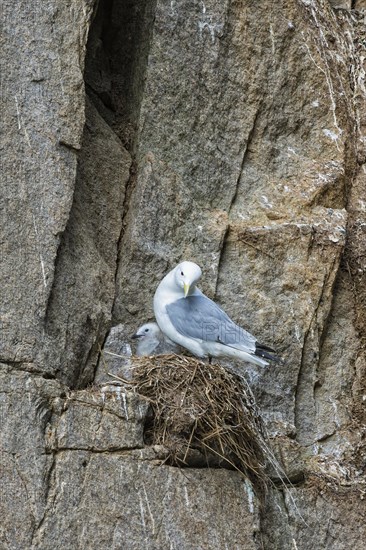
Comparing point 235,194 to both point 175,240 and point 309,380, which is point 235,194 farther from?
point 309,380

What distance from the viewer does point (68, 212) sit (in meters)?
6.74

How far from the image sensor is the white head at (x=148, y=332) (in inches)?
285

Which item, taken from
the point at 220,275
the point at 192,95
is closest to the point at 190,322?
the point at 220,275

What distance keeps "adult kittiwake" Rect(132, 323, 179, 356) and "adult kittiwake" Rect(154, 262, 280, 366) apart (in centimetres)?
12

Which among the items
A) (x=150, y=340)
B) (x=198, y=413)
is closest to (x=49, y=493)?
(x=198, y=413)

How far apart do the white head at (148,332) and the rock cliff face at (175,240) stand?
82mm

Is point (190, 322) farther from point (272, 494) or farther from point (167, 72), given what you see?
point (167, 72)

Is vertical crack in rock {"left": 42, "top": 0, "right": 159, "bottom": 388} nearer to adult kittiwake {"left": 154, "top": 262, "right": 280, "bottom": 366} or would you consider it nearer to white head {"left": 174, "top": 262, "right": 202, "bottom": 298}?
adult kittiwake {"left": 154, "top": 262, "right": 280, "bottom": 366}

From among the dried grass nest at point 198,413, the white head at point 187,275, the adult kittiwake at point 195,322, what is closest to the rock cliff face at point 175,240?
the dried grass nest at point 198,413

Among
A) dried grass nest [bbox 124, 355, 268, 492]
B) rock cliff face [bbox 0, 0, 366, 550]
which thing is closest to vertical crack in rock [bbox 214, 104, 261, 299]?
rock cliff face [bbox 0, 0, 366, 550]

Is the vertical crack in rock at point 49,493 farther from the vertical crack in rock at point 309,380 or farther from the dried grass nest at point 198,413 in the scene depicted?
the vertical crack in rock at point 309,380

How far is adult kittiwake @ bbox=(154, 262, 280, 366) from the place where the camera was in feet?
22.8

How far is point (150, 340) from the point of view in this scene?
727 centimetres

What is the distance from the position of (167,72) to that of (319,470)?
2936 mm
